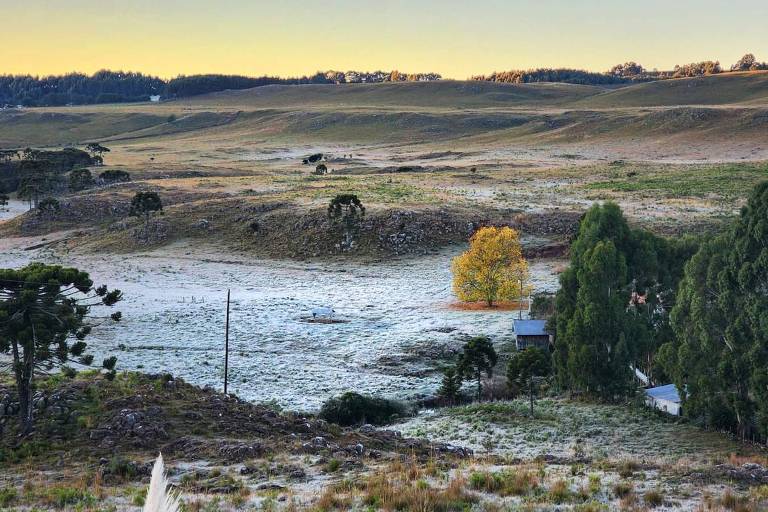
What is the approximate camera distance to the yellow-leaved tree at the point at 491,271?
51656 millimetres

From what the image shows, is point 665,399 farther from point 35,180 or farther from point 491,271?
point 35,180

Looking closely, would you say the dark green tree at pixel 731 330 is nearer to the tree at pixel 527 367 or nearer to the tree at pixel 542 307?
the tree at pixel 527 367

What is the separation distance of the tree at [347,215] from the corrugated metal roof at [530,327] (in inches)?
1137

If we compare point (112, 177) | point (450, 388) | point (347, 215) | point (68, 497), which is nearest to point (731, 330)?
point (450, 388)

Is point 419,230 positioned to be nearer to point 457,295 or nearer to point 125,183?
point 457,295

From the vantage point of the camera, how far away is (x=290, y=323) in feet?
158

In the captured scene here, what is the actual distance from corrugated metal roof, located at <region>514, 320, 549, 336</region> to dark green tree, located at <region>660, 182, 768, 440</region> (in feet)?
47.7

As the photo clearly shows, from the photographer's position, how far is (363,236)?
7012cm

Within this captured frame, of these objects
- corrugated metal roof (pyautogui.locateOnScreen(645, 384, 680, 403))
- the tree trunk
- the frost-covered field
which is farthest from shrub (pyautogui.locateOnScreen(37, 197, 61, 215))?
Result: corrugated metal roof (pyautogui.locateOnScreen(645, 384, 680, 403))

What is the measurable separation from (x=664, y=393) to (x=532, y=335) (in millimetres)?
10901

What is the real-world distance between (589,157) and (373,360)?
3733 inches

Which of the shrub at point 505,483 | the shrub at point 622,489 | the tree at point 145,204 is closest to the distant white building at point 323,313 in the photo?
the tree at point 145,204

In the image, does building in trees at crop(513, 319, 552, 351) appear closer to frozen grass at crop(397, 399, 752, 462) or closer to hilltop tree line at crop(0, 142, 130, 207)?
frozen grass at crop(397, 399, 752, 462)

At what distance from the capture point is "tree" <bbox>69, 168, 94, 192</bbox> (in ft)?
343
